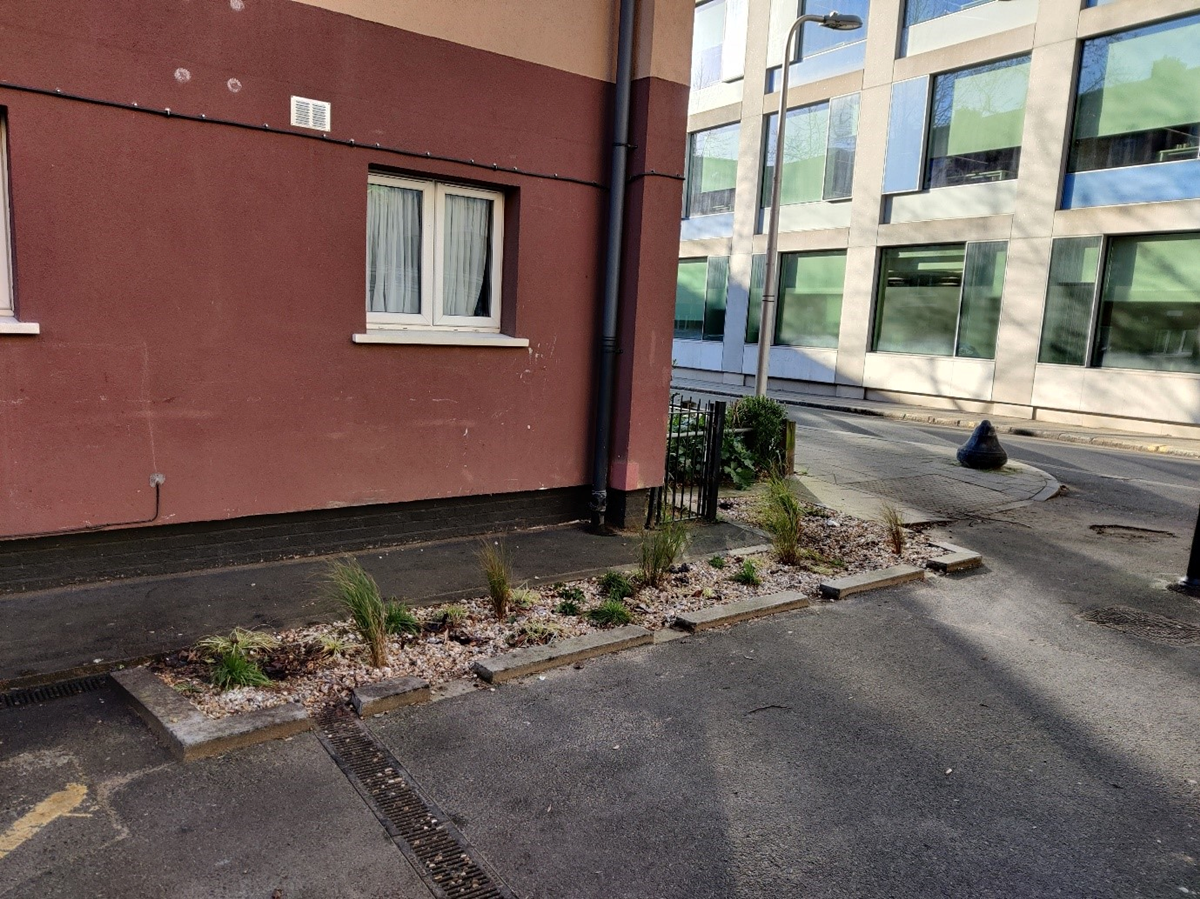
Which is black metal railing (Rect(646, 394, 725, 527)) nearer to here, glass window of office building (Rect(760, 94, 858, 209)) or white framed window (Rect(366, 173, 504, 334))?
white framed window (Rect(366, 173, 504, 334))

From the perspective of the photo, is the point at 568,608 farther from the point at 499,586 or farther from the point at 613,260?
the point at 613,260

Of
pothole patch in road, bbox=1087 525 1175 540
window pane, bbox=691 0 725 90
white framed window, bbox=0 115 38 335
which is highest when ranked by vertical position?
window pane, bbox=691 0 725 90

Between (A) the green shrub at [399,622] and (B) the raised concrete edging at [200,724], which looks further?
(A) the green shrub at [399,622]

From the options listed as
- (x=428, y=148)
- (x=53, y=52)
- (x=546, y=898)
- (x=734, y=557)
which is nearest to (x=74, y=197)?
(x=53, y=52)

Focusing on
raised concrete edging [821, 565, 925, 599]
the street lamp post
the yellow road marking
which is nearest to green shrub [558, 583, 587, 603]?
raised concrete edging [821, 565, 925, 599]

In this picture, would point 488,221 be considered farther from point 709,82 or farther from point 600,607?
point 709,82

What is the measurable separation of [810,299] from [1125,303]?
8796 mm

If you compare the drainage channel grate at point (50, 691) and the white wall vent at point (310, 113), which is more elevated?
the white wall vent at point (310, 113)

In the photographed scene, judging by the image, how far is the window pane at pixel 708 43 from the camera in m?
27.7

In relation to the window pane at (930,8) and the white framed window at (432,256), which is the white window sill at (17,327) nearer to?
the white framed window at (432,256)

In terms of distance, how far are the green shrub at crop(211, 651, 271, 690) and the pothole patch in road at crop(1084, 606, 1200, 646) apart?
5533 millimetres

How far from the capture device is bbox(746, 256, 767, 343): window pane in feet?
87.8

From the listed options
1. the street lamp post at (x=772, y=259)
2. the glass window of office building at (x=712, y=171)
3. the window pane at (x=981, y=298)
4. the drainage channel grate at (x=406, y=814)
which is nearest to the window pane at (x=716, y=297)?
the glass window of office building at (x=712, y=171)

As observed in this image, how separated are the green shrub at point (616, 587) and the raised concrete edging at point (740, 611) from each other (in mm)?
496
